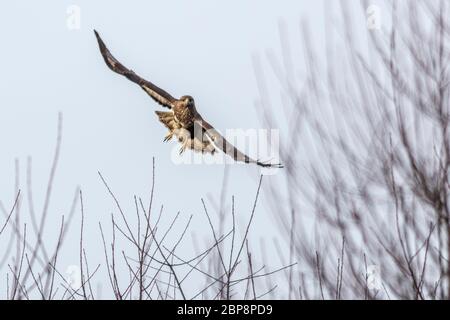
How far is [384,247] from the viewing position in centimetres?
535

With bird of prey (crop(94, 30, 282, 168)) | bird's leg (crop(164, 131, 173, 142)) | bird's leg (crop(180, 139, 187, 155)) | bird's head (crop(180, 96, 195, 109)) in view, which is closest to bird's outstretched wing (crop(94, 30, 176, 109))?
bird of prey (crop(94, 30, 282, 168))

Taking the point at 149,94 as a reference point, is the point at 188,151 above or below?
below

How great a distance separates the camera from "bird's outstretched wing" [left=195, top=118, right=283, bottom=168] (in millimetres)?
6402

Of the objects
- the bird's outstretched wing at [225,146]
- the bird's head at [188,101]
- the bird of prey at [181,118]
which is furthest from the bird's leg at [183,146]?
the bird's head at [188,101]

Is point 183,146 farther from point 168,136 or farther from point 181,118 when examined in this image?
point 181,118

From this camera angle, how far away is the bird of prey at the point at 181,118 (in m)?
7.65

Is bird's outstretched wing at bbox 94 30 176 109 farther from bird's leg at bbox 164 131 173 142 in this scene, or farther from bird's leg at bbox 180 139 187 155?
bird's leg at bbox 180 139 187 155

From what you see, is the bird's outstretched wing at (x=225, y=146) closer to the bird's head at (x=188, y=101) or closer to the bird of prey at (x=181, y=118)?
the bird of prey at (x=181, y=118)

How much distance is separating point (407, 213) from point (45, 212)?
257 cm

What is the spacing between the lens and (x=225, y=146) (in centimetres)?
718
